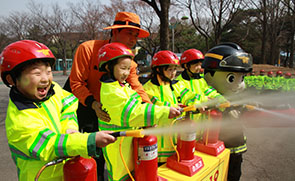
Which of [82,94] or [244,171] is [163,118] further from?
[244,171]

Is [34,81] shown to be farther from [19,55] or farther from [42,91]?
[19,55]

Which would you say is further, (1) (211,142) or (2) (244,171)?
(2) (244,171)

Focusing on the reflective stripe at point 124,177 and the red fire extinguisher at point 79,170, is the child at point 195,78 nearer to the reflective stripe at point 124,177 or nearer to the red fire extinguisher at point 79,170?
the reflective stripe at point 124,177

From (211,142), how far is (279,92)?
3668 mm

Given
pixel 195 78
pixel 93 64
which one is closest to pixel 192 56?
pixel 195 78

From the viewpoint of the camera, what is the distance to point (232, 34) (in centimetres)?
3033

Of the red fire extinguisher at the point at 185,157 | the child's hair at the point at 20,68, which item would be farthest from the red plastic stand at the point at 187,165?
the child's hair at the point at 20,68

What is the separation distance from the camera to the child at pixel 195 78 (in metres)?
3.51

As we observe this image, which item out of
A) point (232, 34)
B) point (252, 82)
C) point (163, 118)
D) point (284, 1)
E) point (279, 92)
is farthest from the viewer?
point (232, 34)

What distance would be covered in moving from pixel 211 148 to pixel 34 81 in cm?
249

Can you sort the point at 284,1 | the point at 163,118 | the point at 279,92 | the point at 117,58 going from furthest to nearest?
the point at 284,1
the point at 279,92
the point at 117,58
the point at 163,118

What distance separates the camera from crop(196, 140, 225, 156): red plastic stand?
3014 mm

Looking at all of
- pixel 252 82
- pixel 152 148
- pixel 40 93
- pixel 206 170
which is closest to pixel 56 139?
pixel 40 93

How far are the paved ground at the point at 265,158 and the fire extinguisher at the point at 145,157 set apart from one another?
266 centimetres
